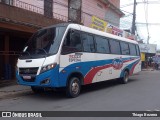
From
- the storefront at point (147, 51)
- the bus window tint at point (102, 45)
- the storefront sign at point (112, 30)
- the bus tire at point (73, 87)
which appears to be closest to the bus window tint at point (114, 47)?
the bus window tint at point (102, 45)

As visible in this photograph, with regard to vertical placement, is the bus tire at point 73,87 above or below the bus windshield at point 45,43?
below

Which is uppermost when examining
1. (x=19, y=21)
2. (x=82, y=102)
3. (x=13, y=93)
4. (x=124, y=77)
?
(x=19, y=21)

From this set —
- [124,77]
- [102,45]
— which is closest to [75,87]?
[102,45]

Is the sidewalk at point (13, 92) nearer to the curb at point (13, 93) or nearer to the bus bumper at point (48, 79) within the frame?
the curb at point (13, 93)

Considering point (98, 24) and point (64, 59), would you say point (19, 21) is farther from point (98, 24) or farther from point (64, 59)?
point (98, 24)

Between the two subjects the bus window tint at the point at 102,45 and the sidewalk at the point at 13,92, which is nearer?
the sidewalk at the point at 13,92

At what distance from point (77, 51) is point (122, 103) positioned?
289cm

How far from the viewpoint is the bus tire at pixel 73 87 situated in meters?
10.6

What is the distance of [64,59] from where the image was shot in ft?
34.1

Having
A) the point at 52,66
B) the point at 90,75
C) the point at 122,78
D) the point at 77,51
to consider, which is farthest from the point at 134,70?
the point at 52,66

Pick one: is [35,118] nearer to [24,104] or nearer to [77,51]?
[24,104]

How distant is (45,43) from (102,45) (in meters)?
3.79

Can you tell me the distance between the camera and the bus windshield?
1034 cm

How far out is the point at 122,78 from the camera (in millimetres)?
16344
